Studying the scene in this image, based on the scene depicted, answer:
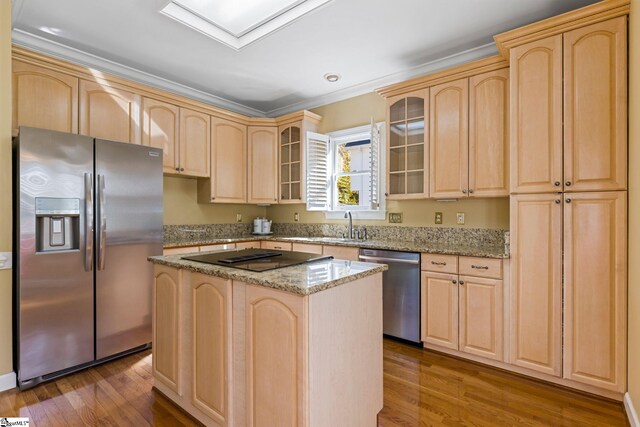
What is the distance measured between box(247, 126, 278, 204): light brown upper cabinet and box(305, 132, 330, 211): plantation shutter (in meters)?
0.56

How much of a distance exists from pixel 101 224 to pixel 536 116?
3.34 m

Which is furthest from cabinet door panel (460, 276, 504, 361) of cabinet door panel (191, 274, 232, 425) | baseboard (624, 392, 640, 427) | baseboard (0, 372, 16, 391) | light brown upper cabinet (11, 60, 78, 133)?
light brown upper cabinet (11, 60, 78, 133)

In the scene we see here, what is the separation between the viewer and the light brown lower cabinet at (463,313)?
8.23 feet

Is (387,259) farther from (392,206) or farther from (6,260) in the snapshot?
(6,260)

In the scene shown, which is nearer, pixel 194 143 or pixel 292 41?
pixel 292 41

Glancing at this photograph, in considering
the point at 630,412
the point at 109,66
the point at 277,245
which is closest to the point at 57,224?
the point at 109,66

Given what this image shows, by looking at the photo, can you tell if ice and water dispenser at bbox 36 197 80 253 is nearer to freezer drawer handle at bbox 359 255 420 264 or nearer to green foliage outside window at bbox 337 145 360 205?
freezer drawer handle at bbox 359 255 420 264

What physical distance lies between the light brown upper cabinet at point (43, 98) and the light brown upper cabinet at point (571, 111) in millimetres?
3570

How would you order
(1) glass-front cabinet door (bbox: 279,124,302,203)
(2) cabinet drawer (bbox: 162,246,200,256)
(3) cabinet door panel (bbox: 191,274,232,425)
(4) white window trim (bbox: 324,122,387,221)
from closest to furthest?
(3) cabinet door panel (bbox: 191,274,232,425) < (2) cabinet drawer (bbox: 162,246,200,256) < (4) white window trim (bbox: 324,122,387,221) < (1) glass-front cabinet door (bbox: 279,124,302,203)

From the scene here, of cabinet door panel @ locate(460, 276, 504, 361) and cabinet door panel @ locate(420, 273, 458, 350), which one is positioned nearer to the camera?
cabinet door panel @ locate(460, 276, 504, 361)

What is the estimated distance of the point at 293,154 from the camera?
4340 mm

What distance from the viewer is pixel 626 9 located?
6.70ft

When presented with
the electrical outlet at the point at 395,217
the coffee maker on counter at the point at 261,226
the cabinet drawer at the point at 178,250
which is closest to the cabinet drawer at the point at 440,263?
the electrical outlet at the point at 395,217

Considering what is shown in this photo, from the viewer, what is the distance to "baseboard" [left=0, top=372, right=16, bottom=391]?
2215 millimetres
